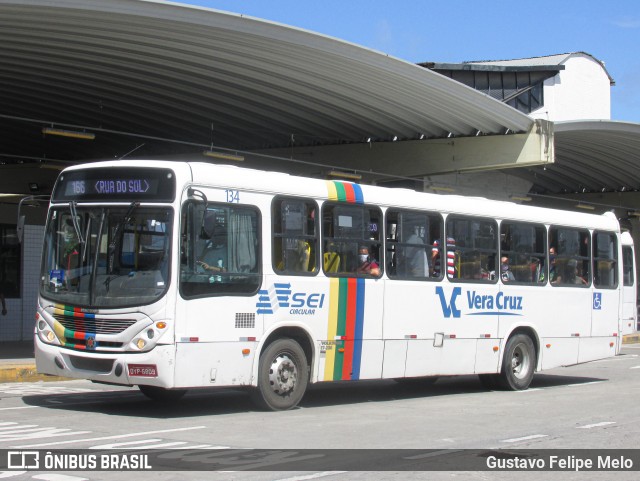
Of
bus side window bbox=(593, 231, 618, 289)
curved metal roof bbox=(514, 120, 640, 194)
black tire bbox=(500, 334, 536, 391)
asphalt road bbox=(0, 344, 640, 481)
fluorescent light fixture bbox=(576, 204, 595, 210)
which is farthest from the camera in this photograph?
fluorescent light fixture bbox=(576, 204, 595, 210)

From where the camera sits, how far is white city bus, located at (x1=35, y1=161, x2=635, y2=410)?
11.8 m

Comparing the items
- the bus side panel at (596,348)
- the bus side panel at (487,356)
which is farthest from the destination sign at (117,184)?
the bus side panel at (596,348)

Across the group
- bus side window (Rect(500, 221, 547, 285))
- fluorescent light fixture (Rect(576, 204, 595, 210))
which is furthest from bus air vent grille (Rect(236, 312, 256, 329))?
fluorescent light fixture (Rect(576, 204, 595, 210))

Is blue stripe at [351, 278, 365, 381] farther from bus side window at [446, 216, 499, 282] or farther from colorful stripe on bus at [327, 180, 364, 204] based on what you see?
bus side window at [446, 216, 499, 282]

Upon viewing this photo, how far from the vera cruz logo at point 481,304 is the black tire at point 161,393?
4.33 m

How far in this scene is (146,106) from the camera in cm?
2628

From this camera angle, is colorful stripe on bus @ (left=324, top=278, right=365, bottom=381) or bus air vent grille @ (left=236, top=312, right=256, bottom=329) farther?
colorful stripe on bus @ (left=324, top=278, right=365, bottom=381)

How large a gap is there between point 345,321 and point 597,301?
7.06 metres

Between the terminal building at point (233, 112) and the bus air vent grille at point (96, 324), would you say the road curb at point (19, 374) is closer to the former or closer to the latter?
the terminal building at point (233, 112)

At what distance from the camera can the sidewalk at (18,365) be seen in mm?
17125

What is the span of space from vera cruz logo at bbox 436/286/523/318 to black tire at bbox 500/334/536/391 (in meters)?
0.54

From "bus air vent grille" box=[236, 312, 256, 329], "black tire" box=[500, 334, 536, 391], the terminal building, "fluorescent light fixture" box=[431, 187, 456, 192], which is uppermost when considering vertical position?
the terminal building

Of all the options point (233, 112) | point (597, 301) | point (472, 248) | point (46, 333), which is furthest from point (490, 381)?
point (233, 112)

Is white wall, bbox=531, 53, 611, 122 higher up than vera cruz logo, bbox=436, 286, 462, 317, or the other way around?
white wall, bbox=531, 53, 611, 122
